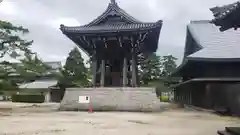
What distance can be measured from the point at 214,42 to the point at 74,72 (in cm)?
2834

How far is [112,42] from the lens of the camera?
2269 centimetres

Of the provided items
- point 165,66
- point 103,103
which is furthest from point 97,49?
point 165,66

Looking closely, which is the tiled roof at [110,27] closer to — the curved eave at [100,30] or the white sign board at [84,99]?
the curved eave at [100,30]

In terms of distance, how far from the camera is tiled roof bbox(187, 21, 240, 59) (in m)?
19.8

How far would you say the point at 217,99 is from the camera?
20016 mm

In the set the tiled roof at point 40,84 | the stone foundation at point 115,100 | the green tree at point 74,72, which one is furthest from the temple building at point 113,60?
the tiled roof at point 40,84

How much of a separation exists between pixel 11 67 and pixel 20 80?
2.41m

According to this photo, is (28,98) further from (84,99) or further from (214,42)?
(214,42)

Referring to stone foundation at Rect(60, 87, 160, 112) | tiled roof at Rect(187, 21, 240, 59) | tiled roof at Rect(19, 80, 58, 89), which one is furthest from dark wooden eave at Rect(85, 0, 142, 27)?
tiled roof at Rect(19, 80, 58, 89)

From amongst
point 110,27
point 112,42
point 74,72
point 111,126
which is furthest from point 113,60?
point 74,72

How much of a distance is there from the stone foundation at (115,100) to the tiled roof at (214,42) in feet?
13.8

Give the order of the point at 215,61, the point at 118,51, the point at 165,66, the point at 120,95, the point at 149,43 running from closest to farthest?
the point at 215,61 < the point at 120,95 < the point at 118,51 < the point at 149,43 < the point at 165,66

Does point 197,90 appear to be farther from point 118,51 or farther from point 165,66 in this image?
point 165,66

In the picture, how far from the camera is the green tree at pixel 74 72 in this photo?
145 ft
